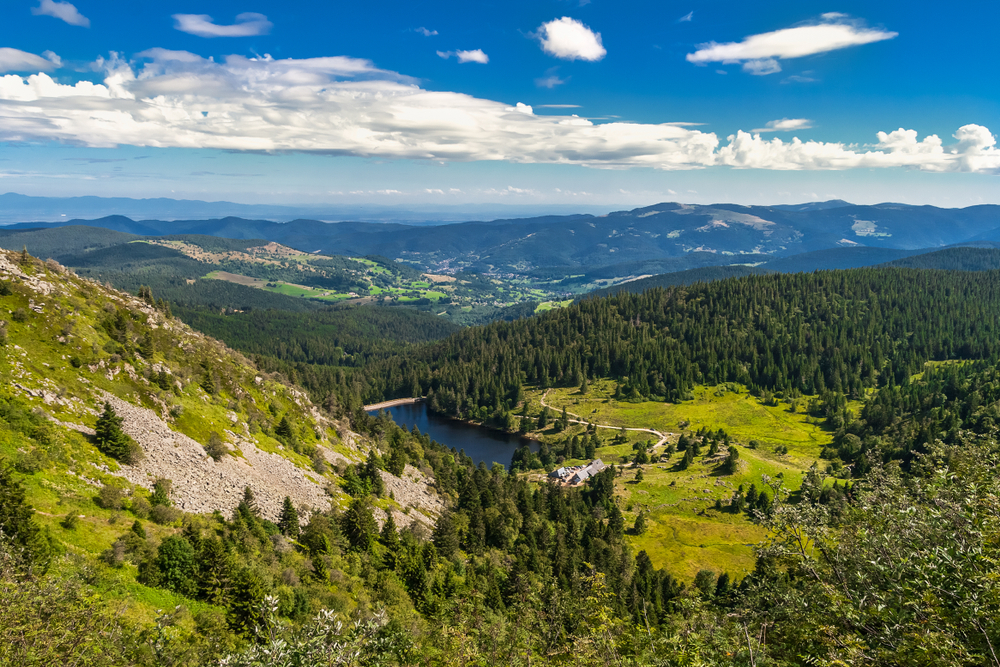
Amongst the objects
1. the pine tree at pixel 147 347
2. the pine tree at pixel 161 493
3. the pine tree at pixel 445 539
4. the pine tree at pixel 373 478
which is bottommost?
the pine tree at pixel 445 539

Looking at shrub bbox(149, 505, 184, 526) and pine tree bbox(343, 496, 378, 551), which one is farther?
pine tree bbox(343, 496, 378, 551)

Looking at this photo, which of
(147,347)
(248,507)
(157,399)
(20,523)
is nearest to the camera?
(20,523)

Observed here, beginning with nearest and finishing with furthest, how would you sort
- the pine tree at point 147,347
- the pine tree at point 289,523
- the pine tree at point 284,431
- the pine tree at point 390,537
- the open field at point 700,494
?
1. the pine tree at point 289,523
2. the pine tree at point 390,537
3. the pine tree at point 147,347
4. the pine tree at point 284,431
5. the open field at point 700,494

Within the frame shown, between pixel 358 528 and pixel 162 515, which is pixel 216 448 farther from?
pixel 358 528

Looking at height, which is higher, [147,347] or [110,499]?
[147,347]

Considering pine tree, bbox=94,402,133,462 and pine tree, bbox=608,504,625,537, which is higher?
pine tree, bbox=94,402,133,462

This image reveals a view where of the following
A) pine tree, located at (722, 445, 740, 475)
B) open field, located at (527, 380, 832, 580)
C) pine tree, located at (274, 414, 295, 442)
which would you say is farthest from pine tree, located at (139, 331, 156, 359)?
pine tree, located at (722, 445, 740, 475)

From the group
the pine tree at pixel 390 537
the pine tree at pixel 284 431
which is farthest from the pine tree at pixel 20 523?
the pine tree at pixel 284 431

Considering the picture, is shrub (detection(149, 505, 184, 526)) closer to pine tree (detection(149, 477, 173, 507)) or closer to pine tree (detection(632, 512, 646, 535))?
pine tree (detection(149, 477, 173, 507))

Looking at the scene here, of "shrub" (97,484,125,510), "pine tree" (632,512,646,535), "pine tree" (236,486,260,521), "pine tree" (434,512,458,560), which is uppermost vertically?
"shrub" (97,484,125,510)

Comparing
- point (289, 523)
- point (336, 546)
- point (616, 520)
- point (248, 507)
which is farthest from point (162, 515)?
point (616, 520)

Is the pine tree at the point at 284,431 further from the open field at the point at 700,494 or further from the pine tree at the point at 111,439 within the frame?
the open field at the point at 700,494

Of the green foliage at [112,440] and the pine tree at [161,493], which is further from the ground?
the green foliage at [112,440]
